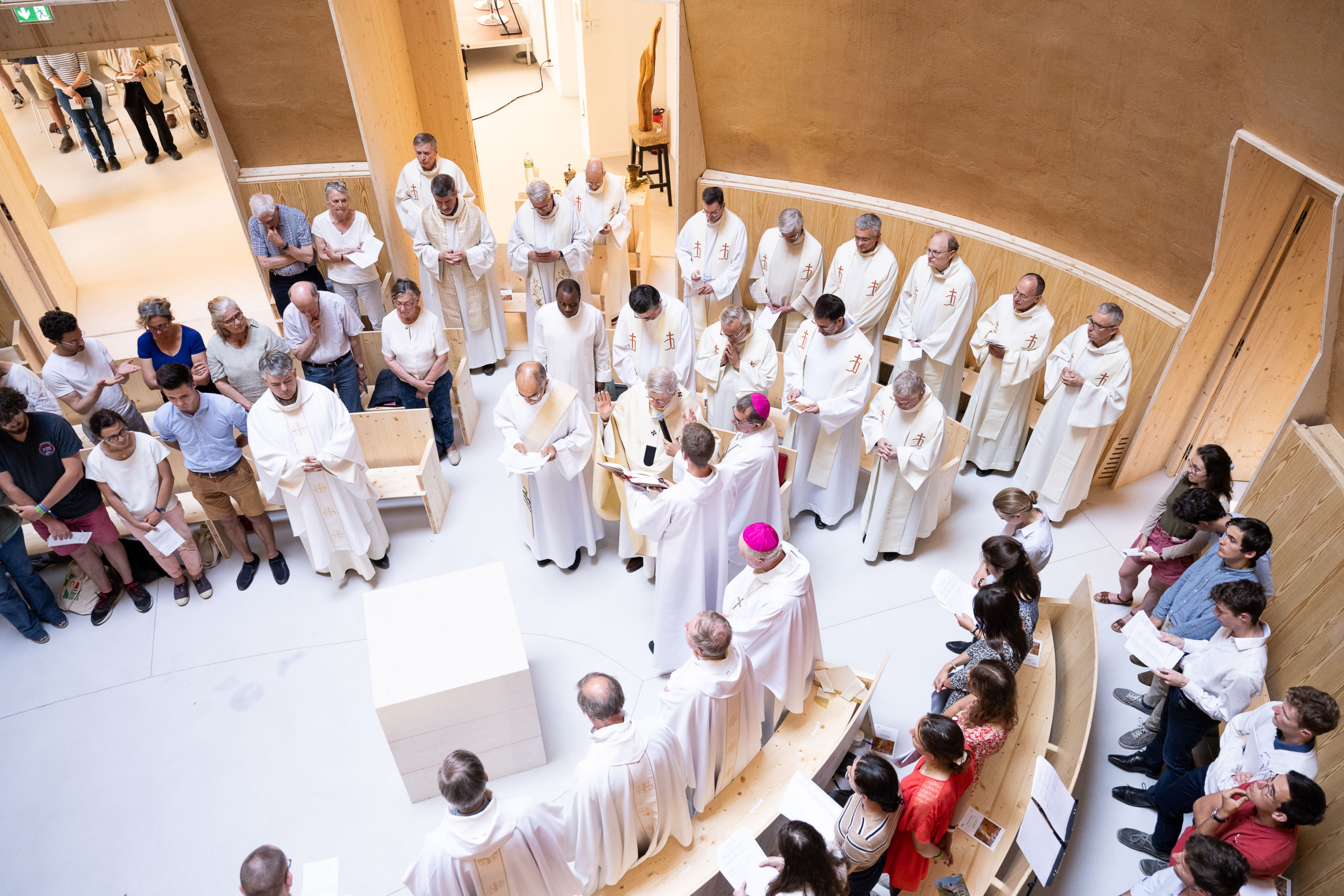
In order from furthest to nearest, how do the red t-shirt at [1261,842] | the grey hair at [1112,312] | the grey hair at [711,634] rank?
1. the grey hair at [1112,312]
2. the grey hair at [711,634]
3. the red t-shirt at [1261,842]

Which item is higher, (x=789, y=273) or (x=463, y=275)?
(x=789, y=273)

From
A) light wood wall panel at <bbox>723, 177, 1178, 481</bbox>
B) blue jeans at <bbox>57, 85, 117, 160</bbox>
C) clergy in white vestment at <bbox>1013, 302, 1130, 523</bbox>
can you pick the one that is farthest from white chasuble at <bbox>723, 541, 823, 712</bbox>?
blue jeans at <bbox>57, 85, 117, 160</bbox>

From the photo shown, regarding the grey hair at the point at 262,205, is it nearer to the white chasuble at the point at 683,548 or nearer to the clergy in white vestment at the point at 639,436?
the clergy in white vestment at the point at 639,436

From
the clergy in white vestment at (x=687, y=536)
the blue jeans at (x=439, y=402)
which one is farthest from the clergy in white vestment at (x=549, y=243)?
the clergy in white vestment at (x=687, y=536)

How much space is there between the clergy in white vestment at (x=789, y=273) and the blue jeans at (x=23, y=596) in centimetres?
591

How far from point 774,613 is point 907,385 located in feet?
6.81

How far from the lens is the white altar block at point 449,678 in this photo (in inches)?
179

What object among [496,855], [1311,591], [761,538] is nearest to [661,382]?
[761,538]

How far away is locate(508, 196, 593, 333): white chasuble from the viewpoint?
319 inches

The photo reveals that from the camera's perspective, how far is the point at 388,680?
455 centimetres

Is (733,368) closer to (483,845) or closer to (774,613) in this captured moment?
(774,613)

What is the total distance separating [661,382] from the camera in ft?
18.1

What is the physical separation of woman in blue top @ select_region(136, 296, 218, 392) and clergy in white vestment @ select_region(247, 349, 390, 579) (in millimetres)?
691

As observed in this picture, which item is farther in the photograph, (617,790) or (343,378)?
(343,378)
